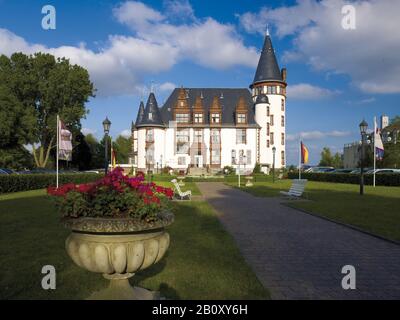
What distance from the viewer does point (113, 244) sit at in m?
4.07

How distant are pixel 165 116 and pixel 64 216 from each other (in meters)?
57.0

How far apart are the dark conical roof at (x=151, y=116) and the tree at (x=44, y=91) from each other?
38.2 feet

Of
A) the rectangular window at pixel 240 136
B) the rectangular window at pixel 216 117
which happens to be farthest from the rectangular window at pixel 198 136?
the rectangular window at pixel 240 136

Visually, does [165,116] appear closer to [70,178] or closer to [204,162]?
[204,162]

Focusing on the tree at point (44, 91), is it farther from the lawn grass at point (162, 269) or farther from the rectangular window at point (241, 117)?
the lawn grass at point (162, 269)

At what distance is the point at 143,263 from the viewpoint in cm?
430

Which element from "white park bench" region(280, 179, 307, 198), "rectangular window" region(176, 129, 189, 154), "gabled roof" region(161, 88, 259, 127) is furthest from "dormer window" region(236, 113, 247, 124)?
"white park bench" region(280, 179, 307, 198)

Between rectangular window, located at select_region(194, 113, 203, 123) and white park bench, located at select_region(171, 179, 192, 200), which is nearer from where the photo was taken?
white park bench, located at select_region(171, 179, 192, 200)

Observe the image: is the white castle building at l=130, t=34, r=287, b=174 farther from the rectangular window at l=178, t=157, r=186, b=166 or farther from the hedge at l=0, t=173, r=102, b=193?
the hedge at l=0, t=173, r=102, b=193

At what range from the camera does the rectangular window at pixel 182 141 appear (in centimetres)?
5912

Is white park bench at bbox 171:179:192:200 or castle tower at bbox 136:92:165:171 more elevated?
castle tower at bbox 136:92:165:171

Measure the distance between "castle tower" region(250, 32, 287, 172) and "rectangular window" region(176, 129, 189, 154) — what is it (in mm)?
12887

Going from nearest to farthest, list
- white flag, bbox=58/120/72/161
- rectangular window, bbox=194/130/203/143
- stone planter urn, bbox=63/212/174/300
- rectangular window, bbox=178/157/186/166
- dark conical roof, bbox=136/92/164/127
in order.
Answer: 1. stone planter urn, bbox=63/212/174/300
2. white flag, bbox=58/120/72/161
3. dark conical roof, bbox=136/92/164/127
4. rectangular window, bbox=178/157/186/166
5. rectangular window, bbox=194/130/203/143

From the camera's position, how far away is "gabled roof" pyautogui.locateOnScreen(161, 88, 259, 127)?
60191 mm
